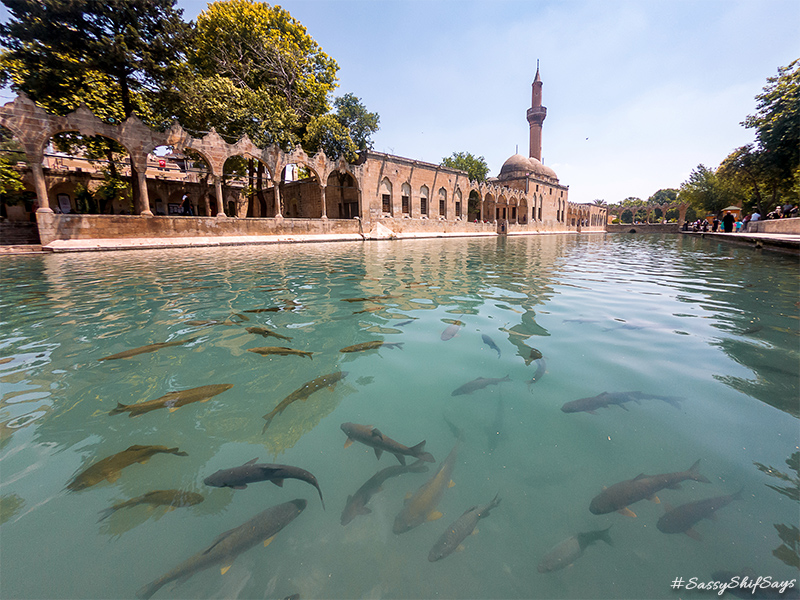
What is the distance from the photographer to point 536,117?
5069 cm

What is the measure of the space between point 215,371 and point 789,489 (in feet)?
12.5

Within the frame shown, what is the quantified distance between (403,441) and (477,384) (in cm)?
89

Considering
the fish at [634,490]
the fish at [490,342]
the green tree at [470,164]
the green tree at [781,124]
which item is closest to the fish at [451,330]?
the fish at [490,342]

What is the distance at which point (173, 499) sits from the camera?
5.45 feet

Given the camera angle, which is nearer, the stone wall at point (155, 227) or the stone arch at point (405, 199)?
the stone wall at point (155, 227)

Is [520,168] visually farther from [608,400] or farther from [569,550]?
[569,550]

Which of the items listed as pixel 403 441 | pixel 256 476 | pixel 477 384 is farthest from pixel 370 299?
pixel 256 476

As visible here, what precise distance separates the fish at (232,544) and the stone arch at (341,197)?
28497 mm

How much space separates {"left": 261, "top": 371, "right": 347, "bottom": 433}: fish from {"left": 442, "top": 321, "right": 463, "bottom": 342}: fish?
1317mm

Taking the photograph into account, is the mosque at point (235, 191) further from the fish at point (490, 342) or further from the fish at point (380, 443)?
the fish at point (380, 443)

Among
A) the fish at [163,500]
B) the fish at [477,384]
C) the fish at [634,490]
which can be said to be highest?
the fish at [477,384]

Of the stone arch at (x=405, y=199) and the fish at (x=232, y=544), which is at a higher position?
the stone arch at (x=405, y=199)

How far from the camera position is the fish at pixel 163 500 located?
161 centimetres

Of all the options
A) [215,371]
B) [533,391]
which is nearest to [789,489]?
[533,391]
